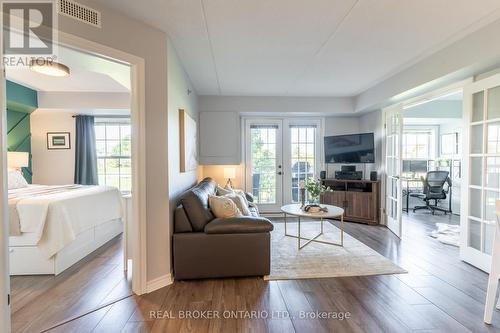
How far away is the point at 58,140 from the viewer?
5.05 meters

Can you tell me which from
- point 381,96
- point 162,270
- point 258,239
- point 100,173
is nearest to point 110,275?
point 162,270

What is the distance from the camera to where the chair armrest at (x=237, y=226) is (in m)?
2.43

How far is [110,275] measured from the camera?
261cm

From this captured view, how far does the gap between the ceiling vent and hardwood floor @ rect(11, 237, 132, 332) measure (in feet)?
7.52

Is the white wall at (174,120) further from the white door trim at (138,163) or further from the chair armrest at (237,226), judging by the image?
the chair armrest at (237,226)

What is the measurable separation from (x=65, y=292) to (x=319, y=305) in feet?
7.62

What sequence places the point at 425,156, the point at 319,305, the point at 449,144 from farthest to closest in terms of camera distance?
the point at 425,156 → the point at 449,144 → the point at 319,305

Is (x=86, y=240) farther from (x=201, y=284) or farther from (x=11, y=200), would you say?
(x=201, y=284)

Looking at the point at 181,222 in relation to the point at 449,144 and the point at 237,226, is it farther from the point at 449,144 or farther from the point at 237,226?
the point at 449,144

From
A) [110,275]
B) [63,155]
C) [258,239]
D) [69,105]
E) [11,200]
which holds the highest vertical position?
[69,105]

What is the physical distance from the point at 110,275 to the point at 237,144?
3009mm

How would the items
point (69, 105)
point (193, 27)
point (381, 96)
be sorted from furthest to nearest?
point (69, 105) < point (381, 96) < point (193, 27)

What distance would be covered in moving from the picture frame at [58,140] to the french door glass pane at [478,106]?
677cm

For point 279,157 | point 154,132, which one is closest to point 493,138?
point 279,157
